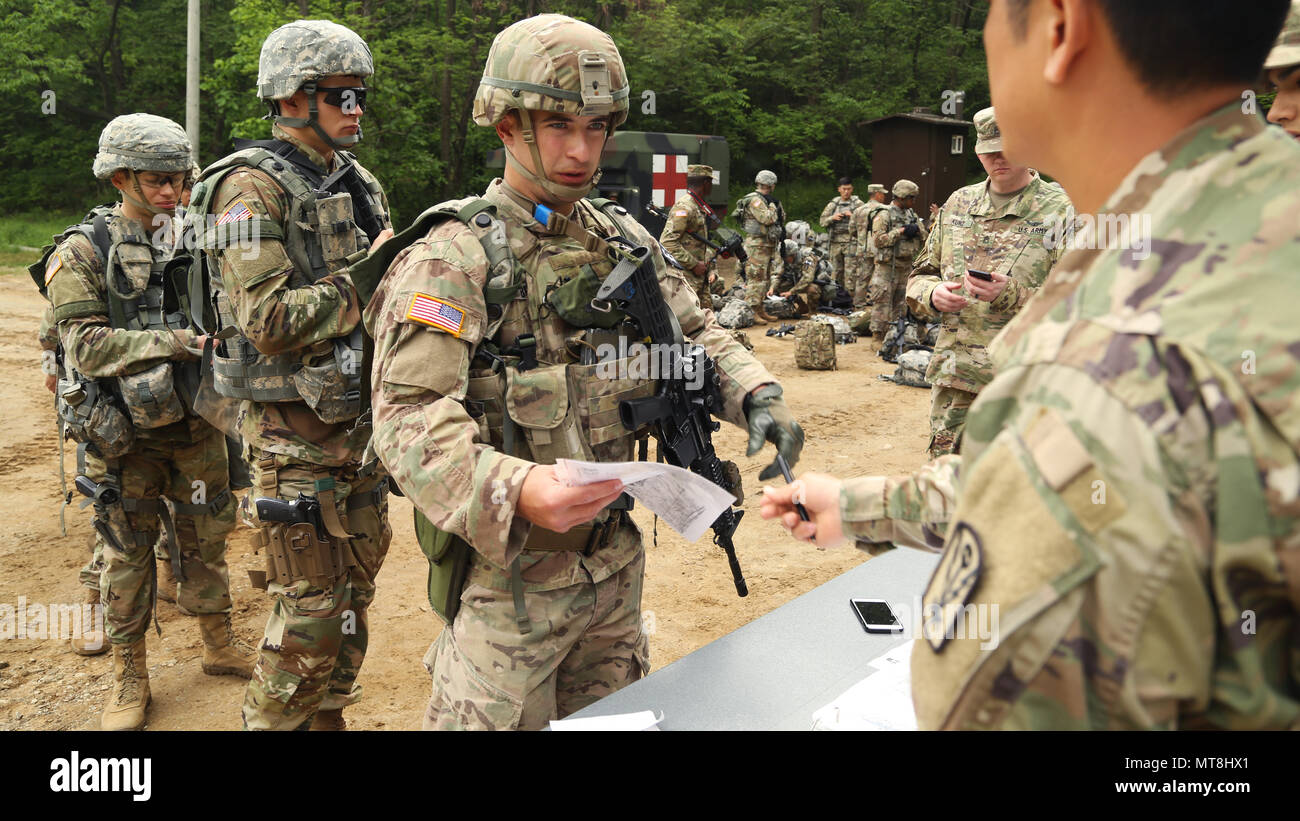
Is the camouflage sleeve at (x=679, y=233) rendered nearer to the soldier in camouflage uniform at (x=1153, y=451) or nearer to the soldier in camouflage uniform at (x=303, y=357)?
the soldier in camouflage uniform at (x=303, y=357)

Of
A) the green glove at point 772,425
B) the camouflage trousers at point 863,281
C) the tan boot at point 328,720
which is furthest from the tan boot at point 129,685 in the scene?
the camouflage trousers at point 863,281

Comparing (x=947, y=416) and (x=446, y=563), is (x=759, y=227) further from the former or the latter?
(x=446, y=563)

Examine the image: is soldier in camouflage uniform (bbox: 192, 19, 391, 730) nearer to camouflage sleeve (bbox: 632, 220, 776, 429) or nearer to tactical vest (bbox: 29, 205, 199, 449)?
tactical vest (bbox: 29, 205, 199, 449)

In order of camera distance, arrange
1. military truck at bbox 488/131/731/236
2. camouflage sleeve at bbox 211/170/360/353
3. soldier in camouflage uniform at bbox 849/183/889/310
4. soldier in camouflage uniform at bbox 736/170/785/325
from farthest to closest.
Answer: soldier in camouflage uniform at bbox 849/183/889/310
soldier in camouflage uniform at bbox 736/170/785/325
military truck at bbox 488/131/731/236
camouflage sleeve at bbox 211/170/360/353

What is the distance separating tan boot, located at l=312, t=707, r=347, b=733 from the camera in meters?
3.70

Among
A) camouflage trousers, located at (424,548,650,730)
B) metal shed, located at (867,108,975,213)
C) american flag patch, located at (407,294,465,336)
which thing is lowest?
camouflage trousers, located at (424,548,650,730)

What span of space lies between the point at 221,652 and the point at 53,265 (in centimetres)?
189

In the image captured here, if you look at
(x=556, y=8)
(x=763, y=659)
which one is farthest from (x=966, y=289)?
(x=556, y=8)

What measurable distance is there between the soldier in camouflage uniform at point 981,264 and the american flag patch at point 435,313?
3.12 m

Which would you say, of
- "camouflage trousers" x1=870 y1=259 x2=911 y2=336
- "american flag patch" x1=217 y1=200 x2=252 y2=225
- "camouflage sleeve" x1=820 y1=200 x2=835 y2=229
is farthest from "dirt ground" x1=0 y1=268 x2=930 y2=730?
"camouflage sleeve" x1=820 y1=200 x2=835 y2=229

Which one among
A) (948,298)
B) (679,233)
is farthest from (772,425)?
(679,233)

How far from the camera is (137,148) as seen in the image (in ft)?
13.2

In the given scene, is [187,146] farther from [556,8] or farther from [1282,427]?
[556,8]
